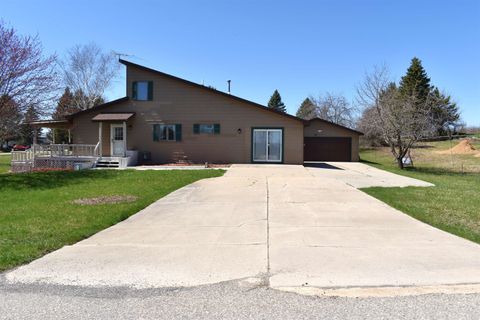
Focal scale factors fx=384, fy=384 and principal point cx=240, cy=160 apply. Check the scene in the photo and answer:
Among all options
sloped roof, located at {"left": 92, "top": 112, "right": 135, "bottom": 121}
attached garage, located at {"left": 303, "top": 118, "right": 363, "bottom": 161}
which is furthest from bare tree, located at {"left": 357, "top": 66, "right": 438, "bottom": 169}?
sloped roof, located at {"left": 92, "top": 112, "right": 135, "bottom": 121}

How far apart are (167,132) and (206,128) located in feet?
7.93

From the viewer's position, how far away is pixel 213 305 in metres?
3.68

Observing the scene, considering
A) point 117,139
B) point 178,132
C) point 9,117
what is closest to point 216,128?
point 178,132

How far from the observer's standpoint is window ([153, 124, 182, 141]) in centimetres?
2311

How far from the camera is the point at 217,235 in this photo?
6.57 meters

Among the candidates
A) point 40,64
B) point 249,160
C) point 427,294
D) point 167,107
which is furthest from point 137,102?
point 427,294

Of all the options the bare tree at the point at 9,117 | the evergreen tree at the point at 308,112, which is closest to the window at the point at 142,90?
the bare tree at the point at 9,117

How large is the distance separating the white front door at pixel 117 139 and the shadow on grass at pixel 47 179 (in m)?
6.23

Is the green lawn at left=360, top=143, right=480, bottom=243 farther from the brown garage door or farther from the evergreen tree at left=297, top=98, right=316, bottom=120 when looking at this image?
the evergreen tree at left=297, top=98, right=316, bottom=120

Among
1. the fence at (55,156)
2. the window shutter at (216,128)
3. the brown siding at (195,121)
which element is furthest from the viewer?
the window shutter at (216,128)

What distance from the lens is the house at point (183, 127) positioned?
74.0 feet

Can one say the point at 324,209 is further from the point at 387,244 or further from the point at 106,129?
the point at 106,129

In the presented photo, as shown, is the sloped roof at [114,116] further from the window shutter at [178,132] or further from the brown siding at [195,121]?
the window shutter at [178,132]

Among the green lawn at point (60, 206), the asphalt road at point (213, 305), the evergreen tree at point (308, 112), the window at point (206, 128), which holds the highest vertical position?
the evergreen tree at point (308, 112)
